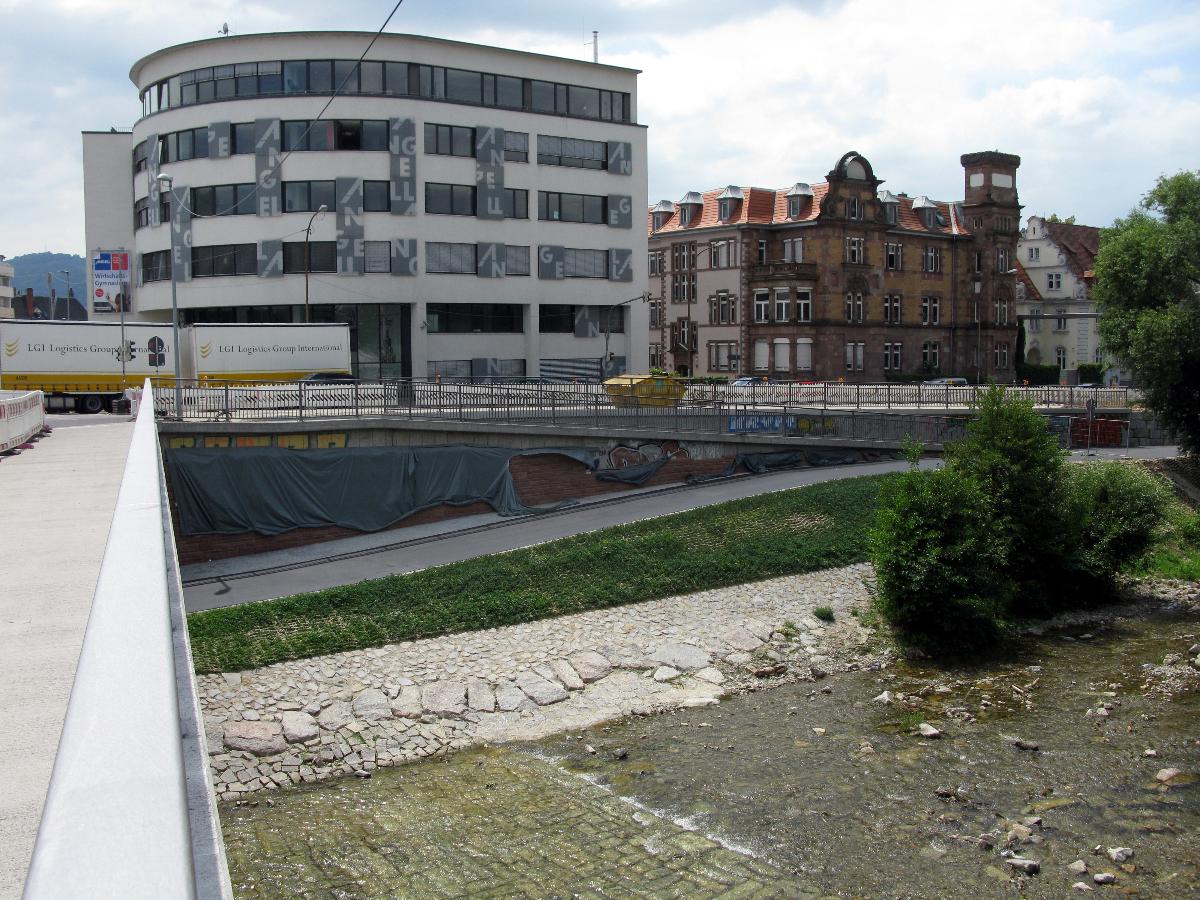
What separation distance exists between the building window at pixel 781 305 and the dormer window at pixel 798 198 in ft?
17.3

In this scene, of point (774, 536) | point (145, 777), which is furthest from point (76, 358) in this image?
point (145, 777)

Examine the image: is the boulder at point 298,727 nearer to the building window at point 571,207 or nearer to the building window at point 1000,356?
the building window at point 571,207

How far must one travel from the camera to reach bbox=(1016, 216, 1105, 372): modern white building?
8594 centimetres

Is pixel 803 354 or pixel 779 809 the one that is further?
pixel 803 354

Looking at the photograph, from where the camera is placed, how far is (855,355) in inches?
2849

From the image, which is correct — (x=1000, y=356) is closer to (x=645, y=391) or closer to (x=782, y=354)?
(x=782, y=354)

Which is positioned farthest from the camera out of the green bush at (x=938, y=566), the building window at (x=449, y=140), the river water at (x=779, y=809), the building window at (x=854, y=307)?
the building window at (x=854, y=307)

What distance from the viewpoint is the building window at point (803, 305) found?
7056 centimetres

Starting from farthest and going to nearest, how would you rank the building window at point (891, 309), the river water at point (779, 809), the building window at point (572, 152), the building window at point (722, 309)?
the building window at point (891, 309), the building window at point (722, 309), the building window at point (572, 152), the river water at point (779, 809)

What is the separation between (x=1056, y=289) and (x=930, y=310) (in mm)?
19302

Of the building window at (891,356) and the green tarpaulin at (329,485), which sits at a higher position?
the building window at (891,356)

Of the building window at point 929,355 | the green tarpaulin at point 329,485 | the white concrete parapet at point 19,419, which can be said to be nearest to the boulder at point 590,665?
the green tarpaulin at point 329,485

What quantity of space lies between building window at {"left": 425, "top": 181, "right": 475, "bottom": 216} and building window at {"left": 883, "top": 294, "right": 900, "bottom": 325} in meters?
31.5

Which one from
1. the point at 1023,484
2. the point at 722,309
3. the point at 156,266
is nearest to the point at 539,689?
the point at 1023,484
